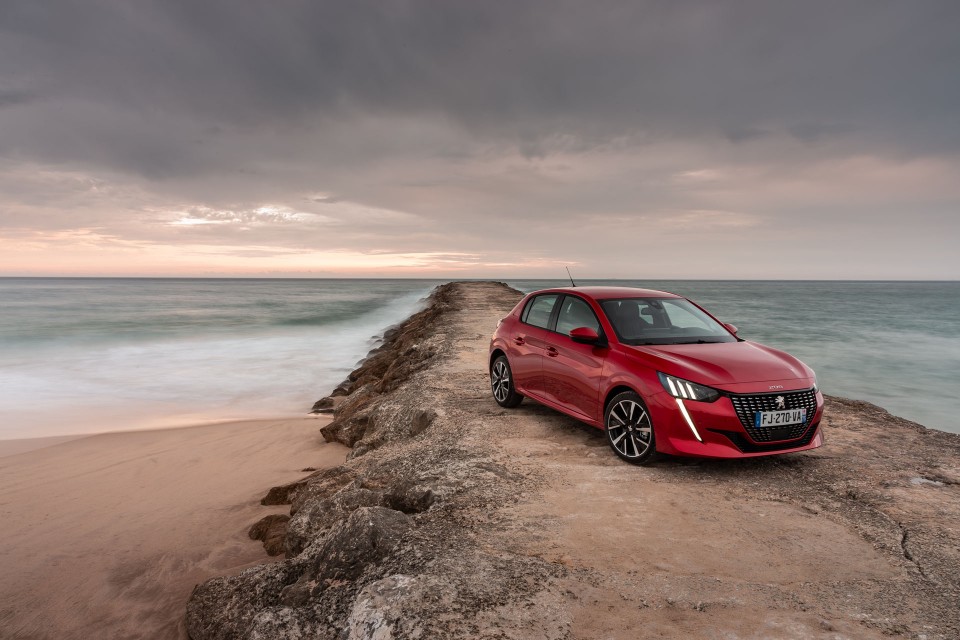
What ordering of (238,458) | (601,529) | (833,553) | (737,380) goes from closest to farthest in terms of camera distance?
(833,553), (601,529), (737,380), (238,458)

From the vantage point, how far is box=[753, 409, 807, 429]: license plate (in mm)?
4898

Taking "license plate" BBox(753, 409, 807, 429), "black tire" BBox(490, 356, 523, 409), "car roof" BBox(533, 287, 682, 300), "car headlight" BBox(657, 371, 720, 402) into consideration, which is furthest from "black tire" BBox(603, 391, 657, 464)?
"black tire" BBox(490, 356, 523, 409)

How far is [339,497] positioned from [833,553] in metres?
3.64

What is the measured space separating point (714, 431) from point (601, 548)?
1660mm

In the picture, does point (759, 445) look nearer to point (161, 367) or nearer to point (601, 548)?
point (601, 548)

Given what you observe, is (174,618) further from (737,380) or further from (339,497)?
(737,380)

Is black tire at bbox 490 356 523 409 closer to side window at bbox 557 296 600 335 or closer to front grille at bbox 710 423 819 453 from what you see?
side window at bbox 557 296 600 335

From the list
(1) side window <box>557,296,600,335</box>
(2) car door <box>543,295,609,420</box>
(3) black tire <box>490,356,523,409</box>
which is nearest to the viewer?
(2) car door <box>543,295,609,420</box>

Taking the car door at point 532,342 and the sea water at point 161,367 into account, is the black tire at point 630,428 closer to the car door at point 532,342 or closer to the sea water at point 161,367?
the car door at point 532,342

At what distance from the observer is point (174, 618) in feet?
14.5

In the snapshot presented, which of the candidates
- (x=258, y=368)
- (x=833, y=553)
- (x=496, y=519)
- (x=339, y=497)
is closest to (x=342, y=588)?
(x=496, y=519)

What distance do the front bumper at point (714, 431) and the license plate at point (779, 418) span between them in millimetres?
55

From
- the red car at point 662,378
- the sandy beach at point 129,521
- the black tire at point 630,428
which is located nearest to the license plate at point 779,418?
the red car at point 662,378

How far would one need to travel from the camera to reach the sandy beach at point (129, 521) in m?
4.61
